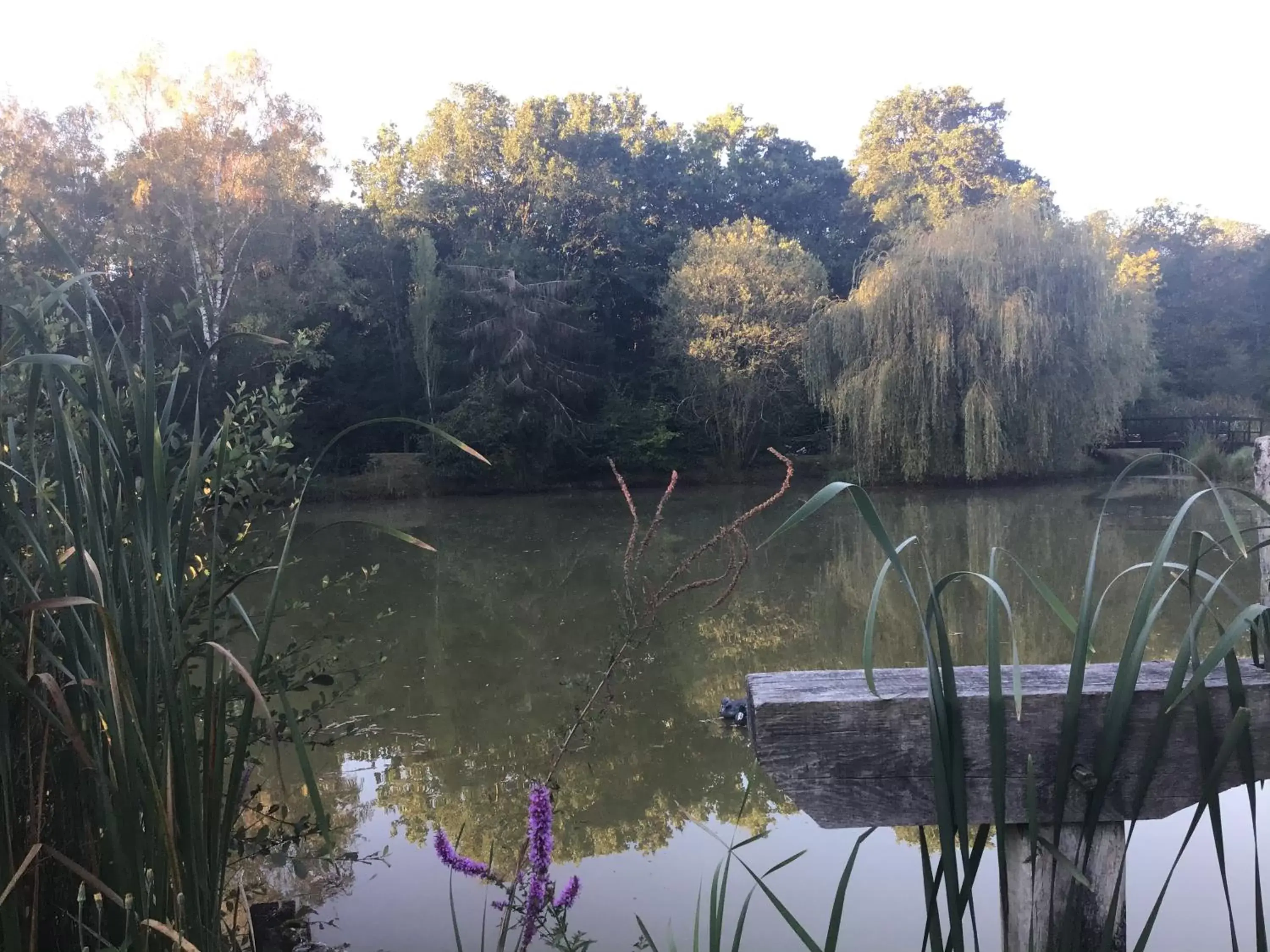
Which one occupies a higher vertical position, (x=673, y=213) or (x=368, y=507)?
(x=673, y=213)

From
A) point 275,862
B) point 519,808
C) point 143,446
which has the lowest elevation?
point 519,808

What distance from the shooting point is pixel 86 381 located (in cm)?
109

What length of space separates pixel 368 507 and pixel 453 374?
4046mm

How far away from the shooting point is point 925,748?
38.0 inches

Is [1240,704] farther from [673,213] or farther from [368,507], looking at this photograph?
[673,213]

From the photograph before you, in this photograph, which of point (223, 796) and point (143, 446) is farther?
point (223, 796)

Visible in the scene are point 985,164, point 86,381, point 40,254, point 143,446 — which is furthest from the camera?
point 985,164

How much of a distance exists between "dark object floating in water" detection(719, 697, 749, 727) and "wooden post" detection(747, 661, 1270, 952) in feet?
9.14

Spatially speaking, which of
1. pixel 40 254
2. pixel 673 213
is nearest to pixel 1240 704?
pixel 40 254

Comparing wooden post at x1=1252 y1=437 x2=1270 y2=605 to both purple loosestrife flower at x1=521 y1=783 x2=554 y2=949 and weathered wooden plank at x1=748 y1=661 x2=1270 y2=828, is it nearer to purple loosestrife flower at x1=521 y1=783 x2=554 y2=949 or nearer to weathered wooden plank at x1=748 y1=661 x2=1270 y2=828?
weathered wooden plank at x1=748 y1=661 x2=1270 y2=828

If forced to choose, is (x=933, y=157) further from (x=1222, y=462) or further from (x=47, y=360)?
(x=47, y=360)

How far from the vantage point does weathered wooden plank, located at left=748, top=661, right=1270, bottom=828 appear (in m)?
0.95

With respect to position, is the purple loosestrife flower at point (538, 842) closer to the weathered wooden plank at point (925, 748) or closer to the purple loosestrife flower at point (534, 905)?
the purple loosestrife flower at point (534, 905)

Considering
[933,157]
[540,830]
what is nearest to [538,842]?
[540,830]
